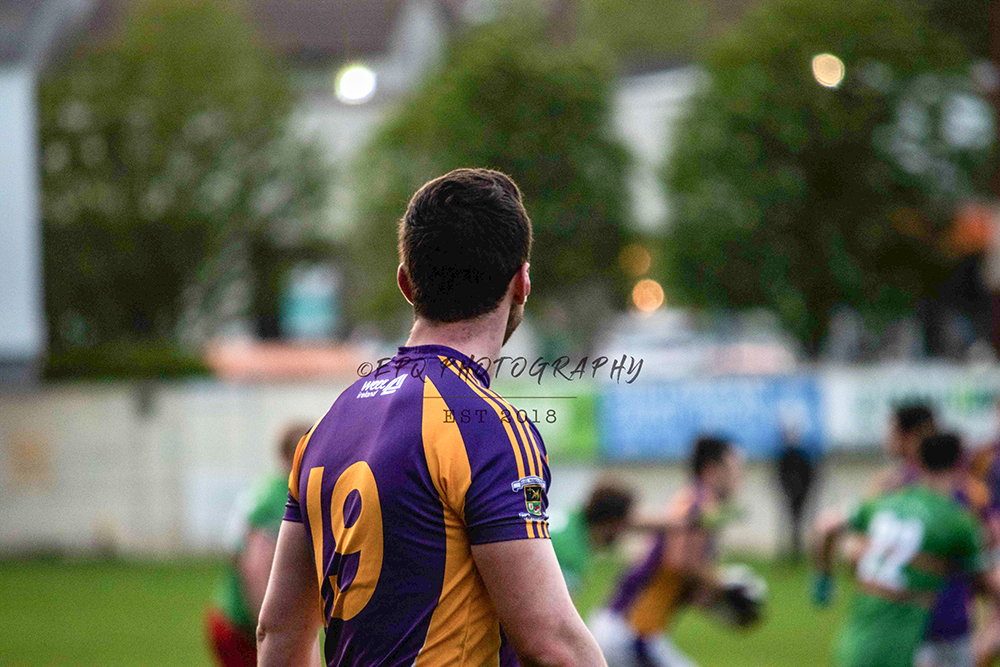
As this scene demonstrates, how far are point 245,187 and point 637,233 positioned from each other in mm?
7458

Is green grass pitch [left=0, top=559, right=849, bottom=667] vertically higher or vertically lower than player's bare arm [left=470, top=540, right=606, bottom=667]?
lower

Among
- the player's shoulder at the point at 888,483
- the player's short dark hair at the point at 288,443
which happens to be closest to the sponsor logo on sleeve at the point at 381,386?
the player's short dark hair at the point at 288,443

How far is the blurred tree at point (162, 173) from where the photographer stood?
20.8 metres

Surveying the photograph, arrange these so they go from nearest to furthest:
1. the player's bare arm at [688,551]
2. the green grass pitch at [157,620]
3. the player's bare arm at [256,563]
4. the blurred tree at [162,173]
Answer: the player's bare arm at [256,563] → the player's bare arm at [688,551] → the green grass pitch at [157,620] → the blurred tree at [162,173]

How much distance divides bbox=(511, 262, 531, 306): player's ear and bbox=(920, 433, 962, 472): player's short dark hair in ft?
14.6

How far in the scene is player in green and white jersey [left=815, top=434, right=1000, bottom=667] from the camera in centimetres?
600

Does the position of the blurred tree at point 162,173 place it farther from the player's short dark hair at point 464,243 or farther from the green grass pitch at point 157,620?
the player's short dark hair at point 464,243

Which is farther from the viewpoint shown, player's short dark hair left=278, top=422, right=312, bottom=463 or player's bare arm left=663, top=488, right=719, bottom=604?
player's bare arm left=663, top=488, right=719, bottom=604

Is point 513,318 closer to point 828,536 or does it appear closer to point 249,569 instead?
point 249,569

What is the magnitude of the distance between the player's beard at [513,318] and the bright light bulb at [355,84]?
2.16m

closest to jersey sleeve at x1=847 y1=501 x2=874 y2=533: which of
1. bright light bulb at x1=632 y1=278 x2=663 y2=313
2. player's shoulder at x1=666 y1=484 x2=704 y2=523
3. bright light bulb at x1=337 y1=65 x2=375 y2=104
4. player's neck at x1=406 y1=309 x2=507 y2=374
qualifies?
player's shoulder at x1=666 y1=484 x2=704 y2=523

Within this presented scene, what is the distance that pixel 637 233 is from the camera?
73.6ft

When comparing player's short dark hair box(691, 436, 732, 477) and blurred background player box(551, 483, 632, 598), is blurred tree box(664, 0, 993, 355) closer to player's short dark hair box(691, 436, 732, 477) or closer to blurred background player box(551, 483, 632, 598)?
player's short dark hair box(691, 436, 732, 477)

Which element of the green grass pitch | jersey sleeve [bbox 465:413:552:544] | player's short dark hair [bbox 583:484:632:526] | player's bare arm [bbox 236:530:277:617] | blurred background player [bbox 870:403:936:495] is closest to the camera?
jersey sleeve [bbox 465:413:552:544]
